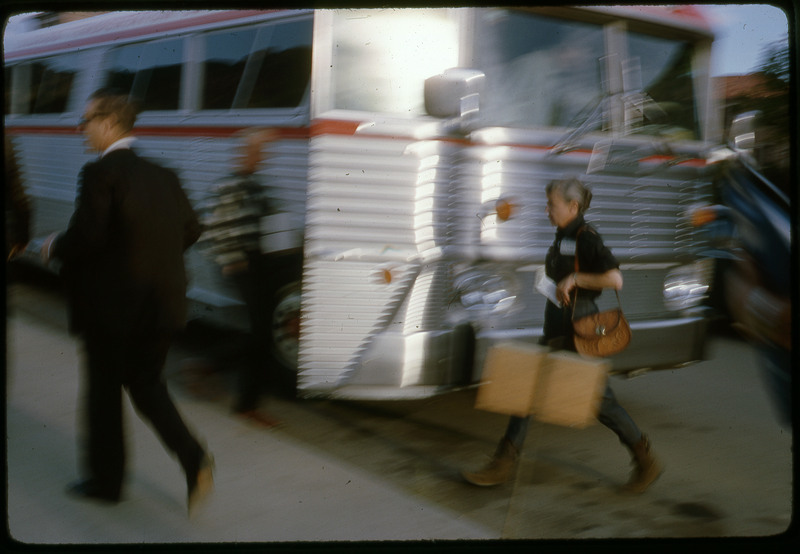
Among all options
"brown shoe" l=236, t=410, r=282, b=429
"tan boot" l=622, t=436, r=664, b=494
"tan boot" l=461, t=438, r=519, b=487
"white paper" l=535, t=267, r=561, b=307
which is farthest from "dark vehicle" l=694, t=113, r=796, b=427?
"brown shoe" l=236, t=410, r=282, b=429

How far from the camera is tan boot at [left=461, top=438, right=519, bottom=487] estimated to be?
143 inches

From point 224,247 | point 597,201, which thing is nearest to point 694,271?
point 597,201

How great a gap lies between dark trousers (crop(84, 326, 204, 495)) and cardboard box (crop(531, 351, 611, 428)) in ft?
4.83

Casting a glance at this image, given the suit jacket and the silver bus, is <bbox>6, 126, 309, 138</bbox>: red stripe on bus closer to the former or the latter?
the silver bus

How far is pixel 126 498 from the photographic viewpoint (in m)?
3.48

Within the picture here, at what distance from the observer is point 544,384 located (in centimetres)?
343

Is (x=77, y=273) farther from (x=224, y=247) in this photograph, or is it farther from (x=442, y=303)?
(x=442, y=303)

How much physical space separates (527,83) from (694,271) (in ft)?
4.59

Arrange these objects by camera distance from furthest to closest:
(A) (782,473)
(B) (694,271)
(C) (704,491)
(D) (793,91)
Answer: (B) (694,271) < (A) (782,473) < (C) (704,491) < (D) (793,91)

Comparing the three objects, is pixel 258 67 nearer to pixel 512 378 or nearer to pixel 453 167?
pixel 453 167

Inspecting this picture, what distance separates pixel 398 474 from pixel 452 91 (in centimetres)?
182

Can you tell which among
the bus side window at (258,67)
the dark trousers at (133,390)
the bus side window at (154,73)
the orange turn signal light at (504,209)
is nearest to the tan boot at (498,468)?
the orange turn signal light at (504,209)

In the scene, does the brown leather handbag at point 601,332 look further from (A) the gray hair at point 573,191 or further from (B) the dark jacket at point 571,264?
(A) the gray hair at point 573,191

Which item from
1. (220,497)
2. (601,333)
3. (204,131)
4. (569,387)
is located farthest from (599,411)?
(204,131)
